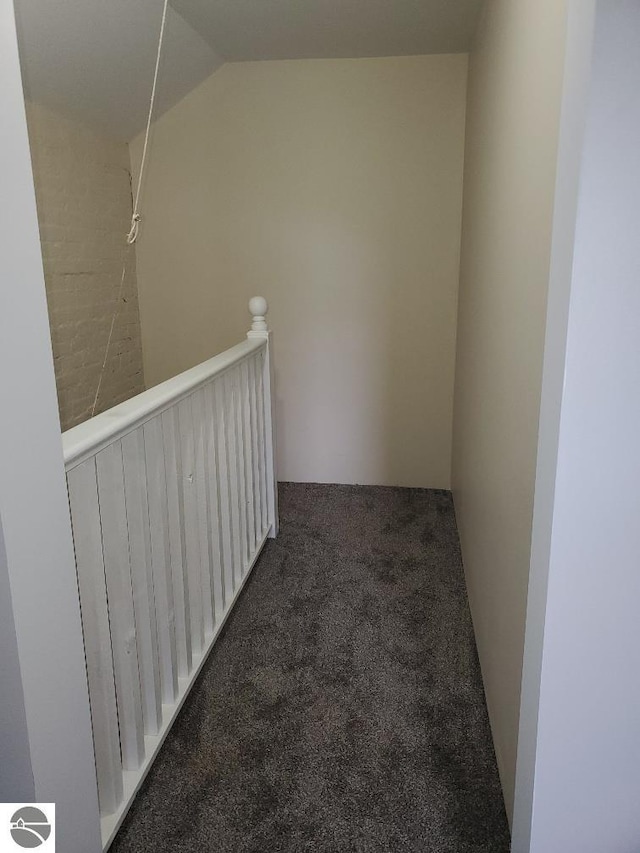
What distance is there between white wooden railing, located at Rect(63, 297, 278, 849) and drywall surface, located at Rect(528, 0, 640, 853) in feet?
2.99

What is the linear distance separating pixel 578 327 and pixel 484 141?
1.81 meters

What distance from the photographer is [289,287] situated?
150 inches

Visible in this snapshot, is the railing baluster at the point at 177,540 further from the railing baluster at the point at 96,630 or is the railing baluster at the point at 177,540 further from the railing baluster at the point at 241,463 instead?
the railing baluster at the point at 241,463

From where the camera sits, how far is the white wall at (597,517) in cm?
96

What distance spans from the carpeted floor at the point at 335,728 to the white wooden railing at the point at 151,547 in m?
0.11

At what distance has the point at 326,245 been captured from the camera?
373 centimetres

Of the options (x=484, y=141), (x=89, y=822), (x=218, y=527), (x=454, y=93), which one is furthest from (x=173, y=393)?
(x=454, y=93)

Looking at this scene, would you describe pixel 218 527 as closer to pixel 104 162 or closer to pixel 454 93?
pixel 104 162

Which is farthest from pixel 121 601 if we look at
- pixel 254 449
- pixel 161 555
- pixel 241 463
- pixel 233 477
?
pixel 254 449

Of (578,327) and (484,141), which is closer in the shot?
(578,327)

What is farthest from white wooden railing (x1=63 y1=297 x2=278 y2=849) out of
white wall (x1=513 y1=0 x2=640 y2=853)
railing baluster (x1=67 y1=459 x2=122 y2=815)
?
white wall (x1=513 y1=0 x2=640 y2=853)

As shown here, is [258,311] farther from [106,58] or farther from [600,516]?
[600,516]

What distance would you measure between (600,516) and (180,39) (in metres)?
2.93

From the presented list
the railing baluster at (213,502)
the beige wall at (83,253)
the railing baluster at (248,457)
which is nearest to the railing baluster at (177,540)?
the railing baluster at (213,502)
